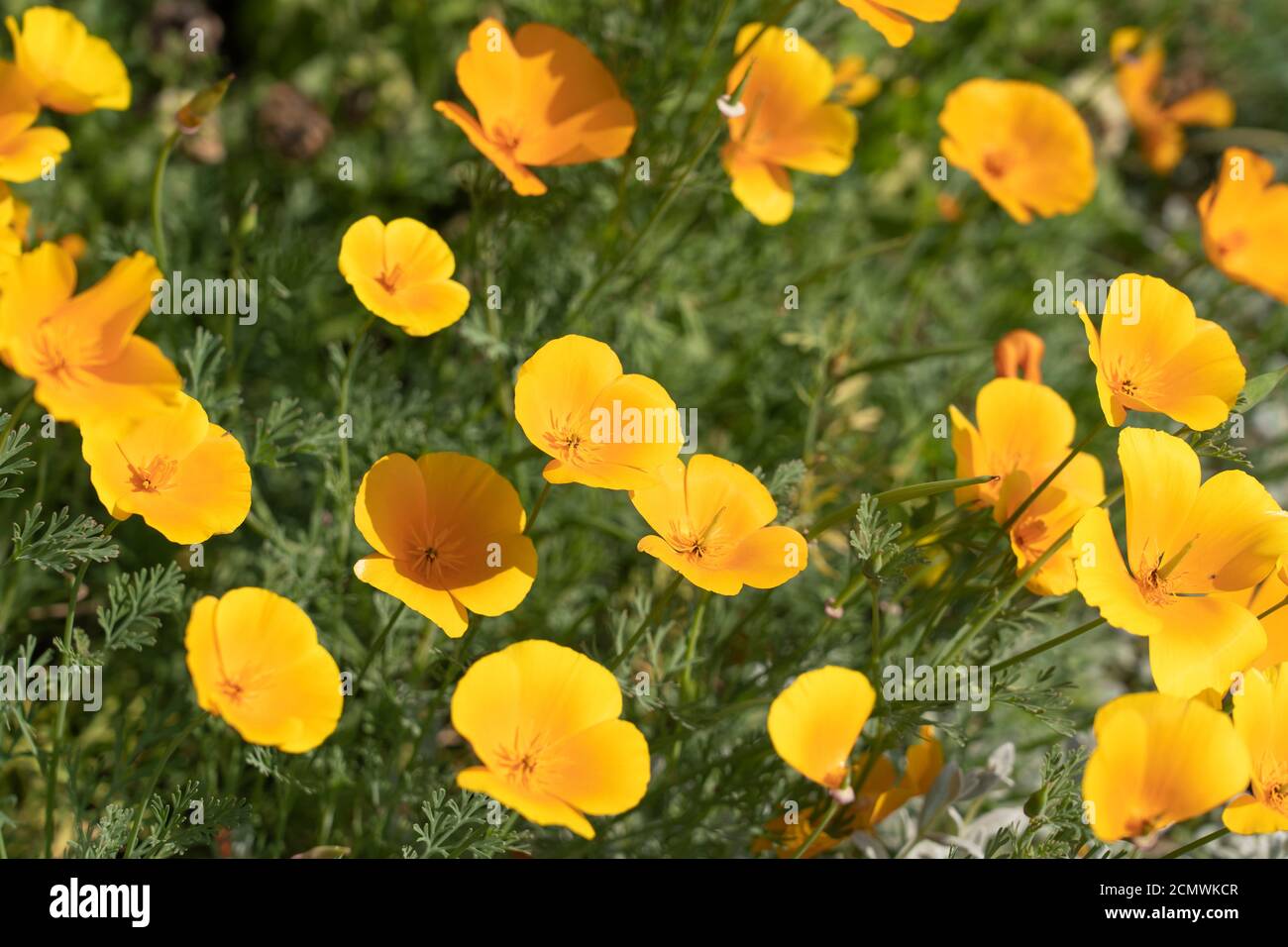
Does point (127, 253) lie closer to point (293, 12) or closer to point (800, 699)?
point (293, 12)

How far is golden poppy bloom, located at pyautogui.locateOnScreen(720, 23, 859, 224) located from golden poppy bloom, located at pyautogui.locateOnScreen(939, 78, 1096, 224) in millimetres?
283

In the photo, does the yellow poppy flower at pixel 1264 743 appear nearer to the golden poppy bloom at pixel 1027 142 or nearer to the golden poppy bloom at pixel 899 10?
the golden poppy bloom at pixel 899 10

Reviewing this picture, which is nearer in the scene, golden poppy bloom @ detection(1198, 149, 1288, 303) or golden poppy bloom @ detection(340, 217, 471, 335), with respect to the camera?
golden poppy bloom @ detection(340, 217, 471, 335)

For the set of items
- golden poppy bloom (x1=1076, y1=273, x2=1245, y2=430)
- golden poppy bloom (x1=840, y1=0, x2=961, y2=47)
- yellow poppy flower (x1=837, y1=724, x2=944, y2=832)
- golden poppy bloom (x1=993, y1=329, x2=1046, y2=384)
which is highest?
golden poppy bloom (x1=840, y1=0, x2=961, y2=47)

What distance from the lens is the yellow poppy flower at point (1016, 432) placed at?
1631 millimetres

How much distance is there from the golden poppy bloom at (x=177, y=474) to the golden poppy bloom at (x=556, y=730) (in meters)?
0.35

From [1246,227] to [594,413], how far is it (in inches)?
49.1

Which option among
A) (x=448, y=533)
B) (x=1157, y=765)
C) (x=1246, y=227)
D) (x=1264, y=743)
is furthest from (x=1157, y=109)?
(x=448, y=533)

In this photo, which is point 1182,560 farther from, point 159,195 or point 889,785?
point 159,195

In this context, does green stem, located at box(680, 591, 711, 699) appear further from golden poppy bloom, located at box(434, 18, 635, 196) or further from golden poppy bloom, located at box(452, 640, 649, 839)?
golden poppy bloom, located at box(434, 18, 635, 196)

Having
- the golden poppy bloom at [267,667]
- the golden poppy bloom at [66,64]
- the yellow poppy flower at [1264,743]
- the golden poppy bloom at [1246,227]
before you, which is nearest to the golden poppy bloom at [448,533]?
the golden poppy bloom at [267,667]

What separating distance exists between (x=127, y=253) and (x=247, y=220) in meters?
0.38

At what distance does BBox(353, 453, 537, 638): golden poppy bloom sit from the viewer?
56.8 inches

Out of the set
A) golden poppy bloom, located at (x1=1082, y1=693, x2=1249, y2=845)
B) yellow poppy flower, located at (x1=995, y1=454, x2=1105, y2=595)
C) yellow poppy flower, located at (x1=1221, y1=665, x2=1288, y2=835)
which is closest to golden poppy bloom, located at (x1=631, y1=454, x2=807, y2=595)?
yellow poppy flower, located at (x1=995, y1=454, x2=1105, y2=595)
